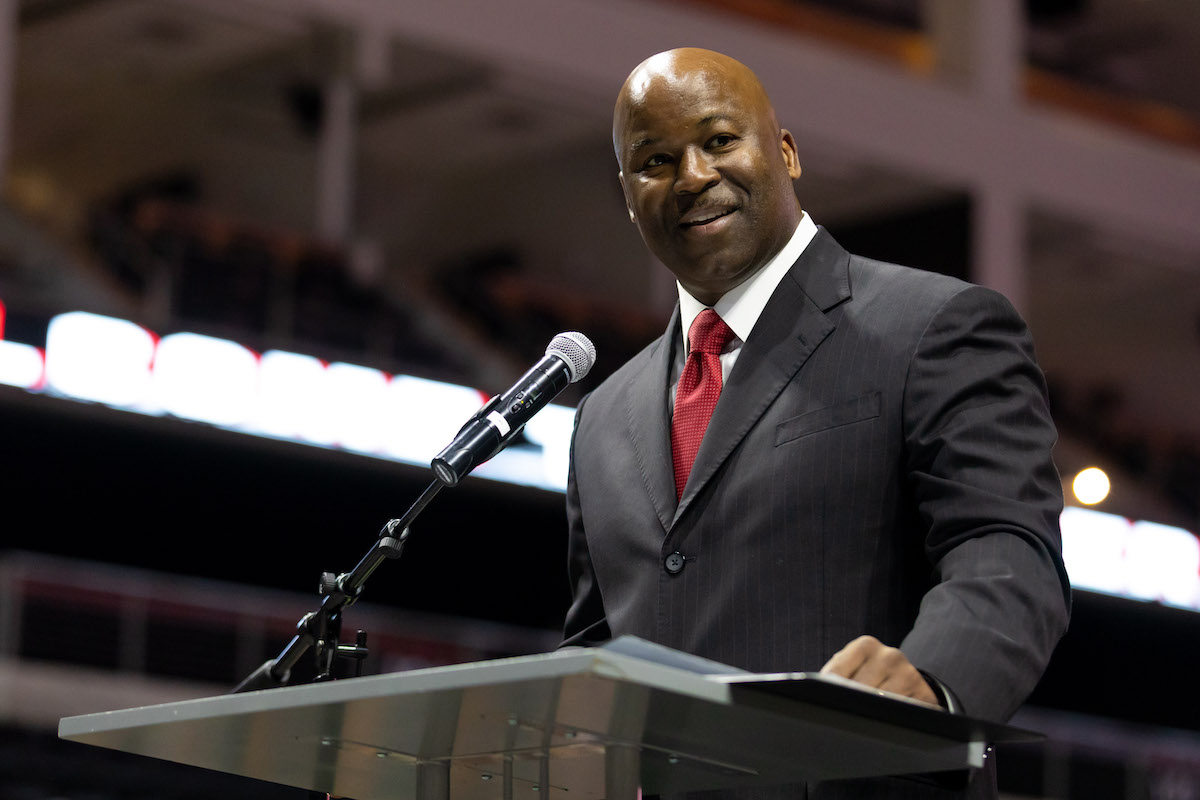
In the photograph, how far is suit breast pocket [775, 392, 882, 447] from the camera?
63.9 inches

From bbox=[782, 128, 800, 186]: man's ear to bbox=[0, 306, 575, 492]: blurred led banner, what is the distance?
21.5 feet

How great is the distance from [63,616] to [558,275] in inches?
277

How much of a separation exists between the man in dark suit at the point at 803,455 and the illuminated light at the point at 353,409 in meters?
7.75

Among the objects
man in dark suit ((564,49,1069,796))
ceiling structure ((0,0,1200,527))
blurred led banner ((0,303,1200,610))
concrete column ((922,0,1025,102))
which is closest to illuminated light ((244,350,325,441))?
blurred led banner ((0,303,1200,610))

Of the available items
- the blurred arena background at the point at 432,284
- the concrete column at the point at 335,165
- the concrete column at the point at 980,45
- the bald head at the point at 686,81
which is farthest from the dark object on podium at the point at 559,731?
the concrete column at the point at 980,45

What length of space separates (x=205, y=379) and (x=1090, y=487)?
604cm

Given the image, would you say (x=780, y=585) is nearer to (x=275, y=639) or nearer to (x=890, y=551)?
(x=890, y=551)

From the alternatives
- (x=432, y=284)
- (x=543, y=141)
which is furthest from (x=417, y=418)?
(x=543, y=141)

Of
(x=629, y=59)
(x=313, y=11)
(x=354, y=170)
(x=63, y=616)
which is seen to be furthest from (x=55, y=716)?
(x=354, y=170)

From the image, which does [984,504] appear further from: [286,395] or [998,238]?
[998,238]

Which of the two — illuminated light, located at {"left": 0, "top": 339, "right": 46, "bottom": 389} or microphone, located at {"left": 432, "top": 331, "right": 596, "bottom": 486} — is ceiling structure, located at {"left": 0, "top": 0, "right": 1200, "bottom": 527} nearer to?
illuminated light, located at {"left": 0, "top": 339, "right": 46, "bottom": 389}

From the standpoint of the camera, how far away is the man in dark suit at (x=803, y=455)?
4.76 feet

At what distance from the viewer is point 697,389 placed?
1.80 meters

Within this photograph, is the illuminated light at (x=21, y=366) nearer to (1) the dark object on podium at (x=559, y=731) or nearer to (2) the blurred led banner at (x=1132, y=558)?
(2) the blurred led banner at (x=1132, y=558)
